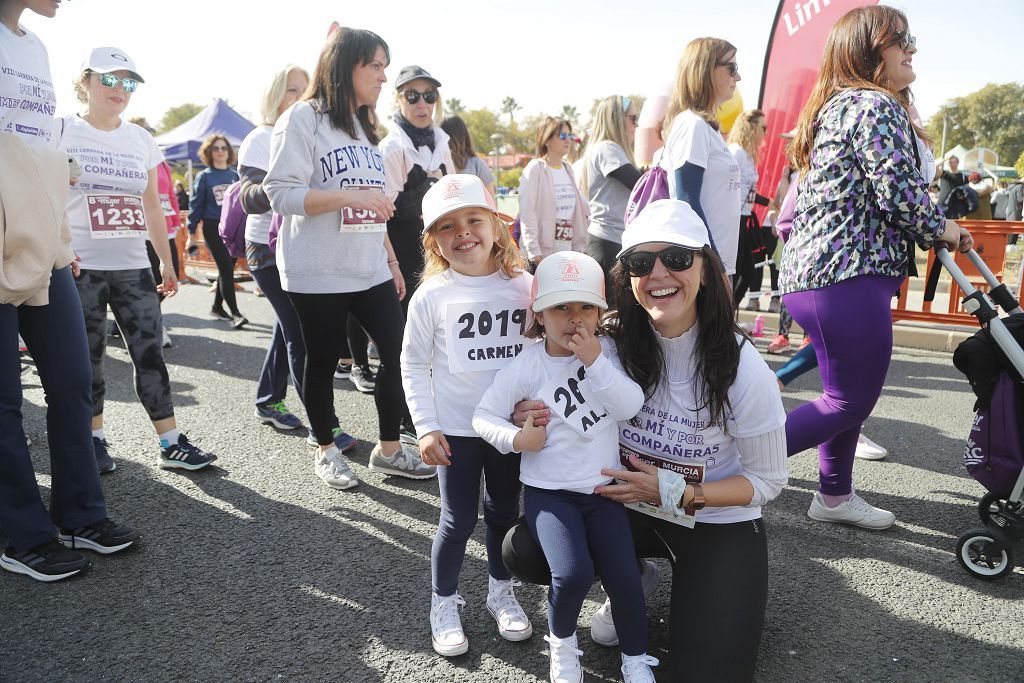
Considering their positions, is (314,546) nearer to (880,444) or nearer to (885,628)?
(885,628)

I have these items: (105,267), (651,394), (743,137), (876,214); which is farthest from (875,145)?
(743,137)

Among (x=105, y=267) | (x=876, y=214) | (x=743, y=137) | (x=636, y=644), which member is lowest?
(x=636, y=644)

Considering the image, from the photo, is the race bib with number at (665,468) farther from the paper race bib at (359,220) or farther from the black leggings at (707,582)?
the paper race bib at (359,220)

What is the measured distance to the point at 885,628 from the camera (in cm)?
242

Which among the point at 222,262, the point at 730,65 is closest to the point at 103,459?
the point at 730,65

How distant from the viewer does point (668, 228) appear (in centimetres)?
210

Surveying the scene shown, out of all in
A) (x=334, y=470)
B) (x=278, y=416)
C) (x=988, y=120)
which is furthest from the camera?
(x=988, y=120)

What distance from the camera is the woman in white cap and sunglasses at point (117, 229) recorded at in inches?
134

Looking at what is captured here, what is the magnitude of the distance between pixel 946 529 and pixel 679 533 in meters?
1.65

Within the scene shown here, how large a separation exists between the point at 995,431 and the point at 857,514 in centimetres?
64

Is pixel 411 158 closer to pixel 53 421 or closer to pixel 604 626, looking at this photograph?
pixel 53 421

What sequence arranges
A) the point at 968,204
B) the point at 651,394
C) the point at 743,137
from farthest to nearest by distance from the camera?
the point at 968,204
the point at 743,137
the point at 651,394

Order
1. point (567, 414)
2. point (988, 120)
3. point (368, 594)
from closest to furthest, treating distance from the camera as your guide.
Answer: point (567, 414) < point (368, 594) < point (988, 120)

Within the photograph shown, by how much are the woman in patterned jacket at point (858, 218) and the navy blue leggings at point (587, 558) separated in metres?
1.19
